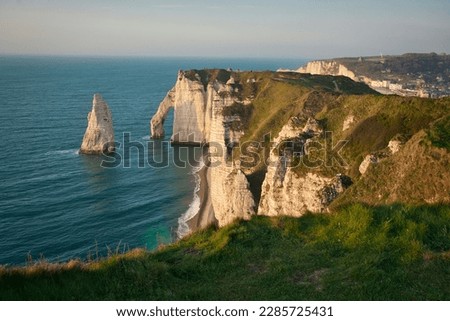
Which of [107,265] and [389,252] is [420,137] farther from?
[107,265]

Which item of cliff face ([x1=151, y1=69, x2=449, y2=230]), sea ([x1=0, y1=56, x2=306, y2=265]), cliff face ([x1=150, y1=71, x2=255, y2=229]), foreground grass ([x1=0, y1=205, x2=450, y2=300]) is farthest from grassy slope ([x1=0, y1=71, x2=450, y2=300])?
sea ([x1=0, y1=56, x2=306, y2=265])

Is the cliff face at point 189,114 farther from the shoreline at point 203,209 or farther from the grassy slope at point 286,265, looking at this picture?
the grassy slope at point 286,265

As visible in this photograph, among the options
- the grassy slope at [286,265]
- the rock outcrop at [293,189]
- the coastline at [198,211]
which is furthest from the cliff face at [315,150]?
the grassy slope at [286,265]

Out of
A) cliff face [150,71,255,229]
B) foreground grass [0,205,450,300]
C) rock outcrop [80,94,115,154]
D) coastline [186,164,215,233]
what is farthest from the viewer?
rock outcrop [80,94,115,154]

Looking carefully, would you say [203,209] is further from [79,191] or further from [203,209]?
[79,191]

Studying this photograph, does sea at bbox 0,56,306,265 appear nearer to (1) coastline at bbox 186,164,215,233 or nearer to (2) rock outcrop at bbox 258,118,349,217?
(1) coastline at bbox 186,164,215,233

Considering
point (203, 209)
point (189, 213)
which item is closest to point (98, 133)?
point (189, 213)
